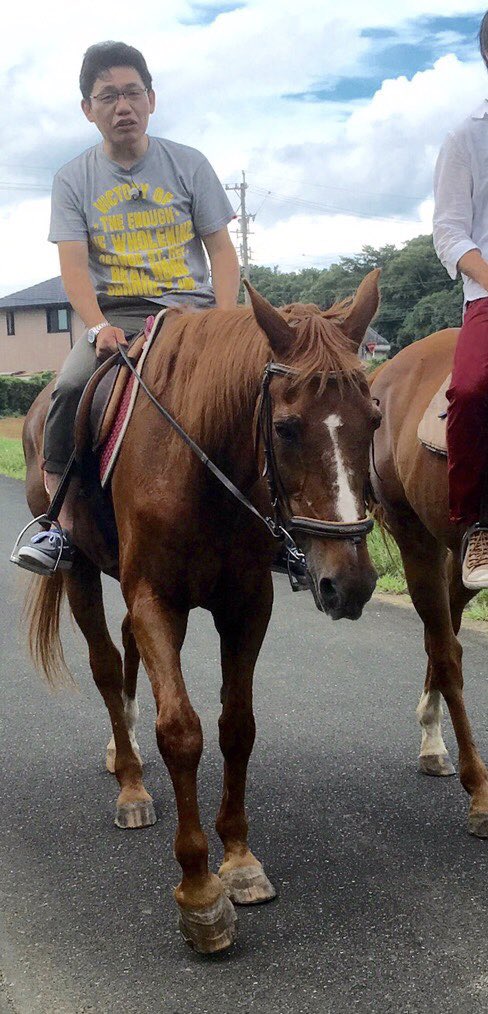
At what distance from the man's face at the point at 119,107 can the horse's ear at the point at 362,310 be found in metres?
1.48

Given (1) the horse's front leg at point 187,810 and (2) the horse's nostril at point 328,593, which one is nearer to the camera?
(2) the horse's nostril at point 328,593

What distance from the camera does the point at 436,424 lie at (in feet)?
12.9

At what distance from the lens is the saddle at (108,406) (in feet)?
11.3

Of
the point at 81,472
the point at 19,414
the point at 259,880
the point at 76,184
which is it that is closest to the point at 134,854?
the point at 259,880

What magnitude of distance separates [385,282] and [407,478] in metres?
48.4

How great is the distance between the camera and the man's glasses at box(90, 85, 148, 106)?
3758 mm

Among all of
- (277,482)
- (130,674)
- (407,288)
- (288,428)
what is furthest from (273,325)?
(407,288)

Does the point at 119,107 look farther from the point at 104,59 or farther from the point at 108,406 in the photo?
the point at 108,406

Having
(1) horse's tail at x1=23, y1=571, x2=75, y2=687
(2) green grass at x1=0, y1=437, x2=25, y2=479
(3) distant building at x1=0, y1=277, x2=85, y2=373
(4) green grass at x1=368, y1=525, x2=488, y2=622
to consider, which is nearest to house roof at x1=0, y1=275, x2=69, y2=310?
(3) distant building at x1=0, y1=277, x2=85, y2=373

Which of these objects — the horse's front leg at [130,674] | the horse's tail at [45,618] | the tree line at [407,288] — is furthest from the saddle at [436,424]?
the tree line at [407,288]

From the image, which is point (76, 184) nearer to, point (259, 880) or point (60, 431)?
point (60, 431)

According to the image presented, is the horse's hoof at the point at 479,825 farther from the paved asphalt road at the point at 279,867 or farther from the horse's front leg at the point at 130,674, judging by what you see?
the horse's front leg at the point at 130,674

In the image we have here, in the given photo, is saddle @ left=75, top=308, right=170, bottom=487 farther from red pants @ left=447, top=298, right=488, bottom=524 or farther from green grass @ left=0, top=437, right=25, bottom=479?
green grass @ left=0, top=437, right=25, bottom=479

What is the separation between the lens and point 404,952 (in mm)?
2895
